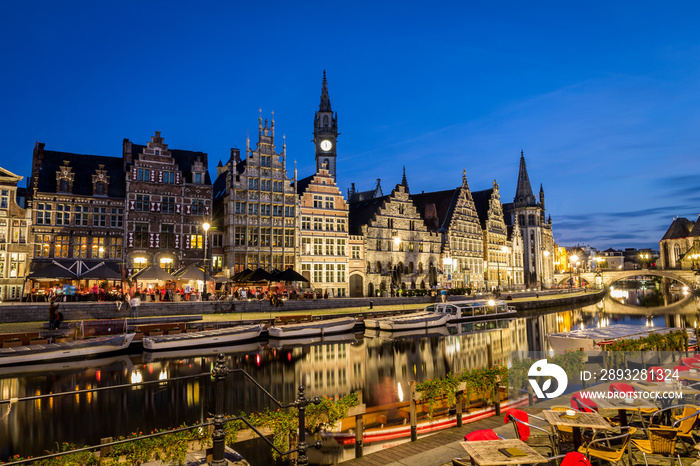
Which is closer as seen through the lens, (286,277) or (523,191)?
(286,277)

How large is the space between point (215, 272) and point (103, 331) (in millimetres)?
20451

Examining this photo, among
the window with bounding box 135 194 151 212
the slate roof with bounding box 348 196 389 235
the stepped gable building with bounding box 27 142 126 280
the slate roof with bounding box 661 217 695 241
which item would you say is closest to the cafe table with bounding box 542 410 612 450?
the stepped gable building with bounding box 27 142 126 280

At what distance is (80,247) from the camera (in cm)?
4134

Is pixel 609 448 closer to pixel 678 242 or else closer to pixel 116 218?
pixel 116 218

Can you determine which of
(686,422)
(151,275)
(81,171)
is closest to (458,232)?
(151,275)

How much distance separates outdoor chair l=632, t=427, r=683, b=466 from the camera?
7.25 meters

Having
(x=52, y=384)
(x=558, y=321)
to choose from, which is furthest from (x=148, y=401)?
(x=558, y=321)

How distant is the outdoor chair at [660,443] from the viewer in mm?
7246

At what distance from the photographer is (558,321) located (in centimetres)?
4419

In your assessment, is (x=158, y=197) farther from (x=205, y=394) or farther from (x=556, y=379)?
(x=556, y=379)

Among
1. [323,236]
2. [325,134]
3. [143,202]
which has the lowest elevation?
[323,236]

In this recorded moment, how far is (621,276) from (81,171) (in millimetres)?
98119

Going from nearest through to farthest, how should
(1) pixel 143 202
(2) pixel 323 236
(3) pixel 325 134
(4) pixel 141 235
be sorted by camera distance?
1. (4) pixel 141 235
2. (1) pixel 143 202
3. (2) pixel 323 236
4. (3) pixel 325 134

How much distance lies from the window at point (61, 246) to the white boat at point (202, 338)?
20239 mm
